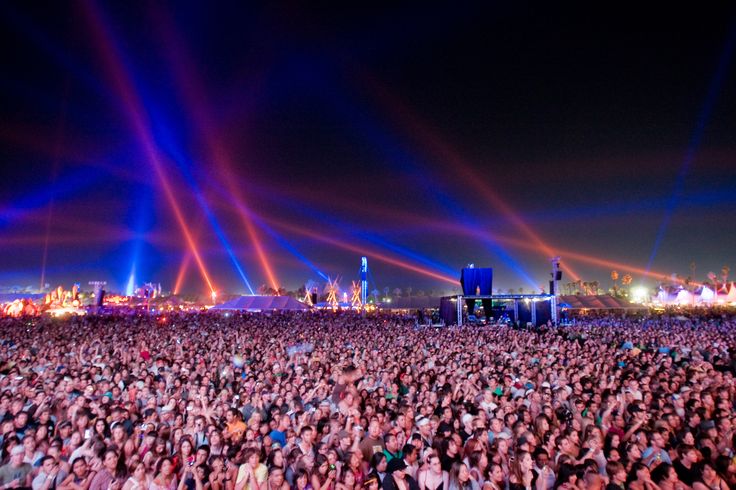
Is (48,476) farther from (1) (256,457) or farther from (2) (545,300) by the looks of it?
(2) (545,300)

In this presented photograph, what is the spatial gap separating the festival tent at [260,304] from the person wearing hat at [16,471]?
40.8m

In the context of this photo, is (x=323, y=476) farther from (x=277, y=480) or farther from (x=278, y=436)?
(x=278, y=436)

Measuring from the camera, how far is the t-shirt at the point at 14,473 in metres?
5.31

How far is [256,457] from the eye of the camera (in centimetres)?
525

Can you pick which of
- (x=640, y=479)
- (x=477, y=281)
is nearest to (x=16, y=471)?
(x=640, y=479)

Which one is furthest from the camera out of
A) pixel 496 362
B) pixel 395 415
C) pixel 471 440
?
pixel 496 362

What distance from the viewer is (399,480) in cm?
506

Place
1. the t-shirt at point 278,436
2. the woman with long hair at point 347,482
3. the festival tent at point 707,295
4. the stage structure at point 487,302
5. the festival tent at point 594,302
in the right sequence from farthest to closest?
1. the festival tent at point 707,295
2. the festival tent at point 594,302
3. the stage structure at point 487,302
4. the t-shirt at point 278,436
5. the woman with long hair at point 347,482

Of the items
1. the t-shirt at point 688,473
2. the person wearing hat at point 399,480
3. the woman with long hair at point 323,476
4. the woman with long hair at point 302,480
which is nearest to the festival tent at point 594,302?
the t-shirt at point 688,473

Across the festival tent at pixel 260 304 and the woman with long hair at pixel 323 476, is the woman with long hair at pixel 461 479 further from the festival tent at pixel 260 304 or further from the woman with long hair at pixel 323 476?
the festival tent at pixel 260 304

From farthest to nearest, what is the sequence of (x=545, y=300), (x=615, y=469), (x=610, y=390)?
(x=545, y=300) → (x=610, y=390) → (x=615, y=469)

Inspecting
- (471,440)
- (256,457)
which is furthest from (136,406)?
(471,440)

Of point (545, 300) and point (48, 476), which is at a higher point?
point (545, 300)

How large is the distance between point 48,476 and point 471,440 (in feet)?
16.9
